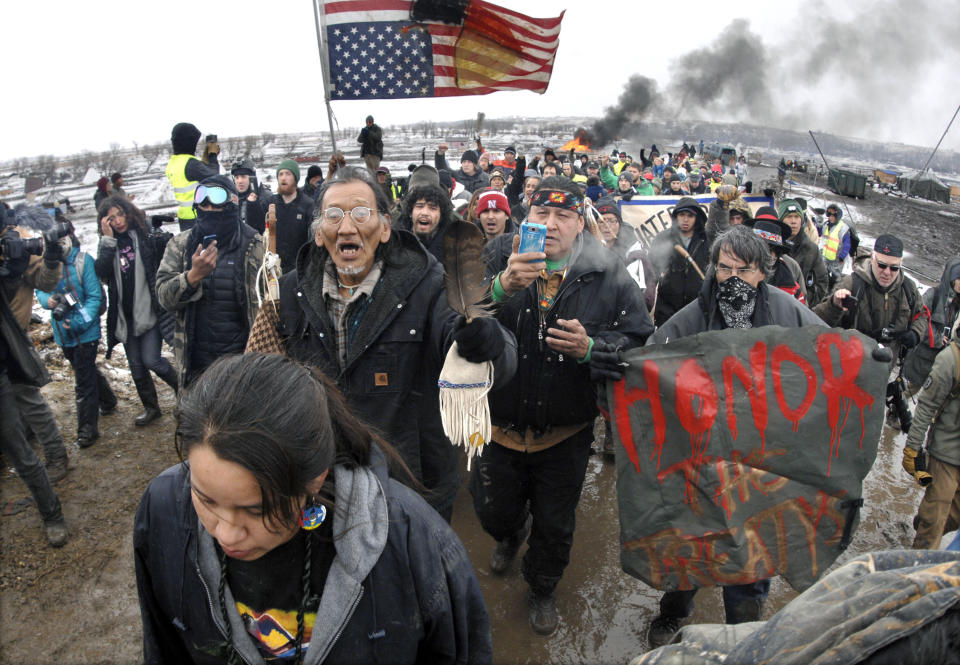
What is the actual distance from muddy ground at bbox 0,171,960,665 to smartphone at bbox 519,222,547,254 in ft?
7.56

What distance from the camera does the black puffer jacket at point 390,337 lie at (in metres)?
2.30

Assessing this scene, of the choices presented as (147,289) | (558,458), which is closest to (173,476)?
(558,458)

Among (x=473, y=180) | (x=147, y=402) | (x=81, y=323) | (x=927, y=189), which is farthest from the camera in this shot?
(x=927, y=189)

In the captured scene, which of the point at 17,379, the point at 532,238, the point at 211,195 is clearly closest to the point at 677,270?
the point at 532,238

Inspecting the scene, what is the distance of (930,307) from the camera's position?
5.48m

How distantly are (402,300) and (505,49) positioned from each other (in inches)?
175

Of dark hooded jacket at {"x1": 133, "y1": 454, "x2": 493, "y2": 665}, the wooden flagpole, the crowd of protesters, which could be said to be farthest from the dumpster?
dark hooded jacket at {"x1": 133, "y1": 454, "x2": 493, "y2": 665}

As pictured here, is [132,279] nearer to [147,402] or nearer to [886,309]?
[147,402]

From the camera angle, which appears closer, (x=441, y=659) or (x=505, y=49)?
(x=441, y=659)

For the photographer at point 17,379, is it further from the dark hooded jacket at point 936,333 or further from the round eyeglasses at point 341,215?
the dark hooded jacket at point 936,333

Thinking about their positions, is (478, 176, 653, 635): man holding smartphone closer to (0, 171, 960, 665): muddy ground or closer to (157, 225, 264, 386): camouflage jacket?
(0, 171, 960, 665): muddy ground

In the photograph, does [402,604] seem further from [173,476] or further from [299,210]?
[299,210]

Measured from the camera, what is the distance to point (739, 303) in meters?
2.92

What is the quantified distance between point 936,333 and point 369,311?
5538 mm
